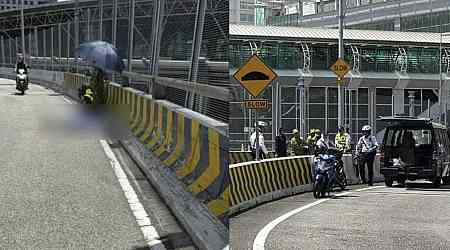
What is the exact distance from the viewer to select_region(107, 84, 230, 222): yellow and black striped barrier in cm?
281

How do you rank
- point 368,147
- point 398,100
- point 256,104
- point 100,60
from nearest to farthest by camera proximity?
1. point 256,104
2. point 398,100
3. point 368,147
4. point 100,60

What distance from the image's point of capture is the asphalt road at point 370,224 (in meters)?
2.77

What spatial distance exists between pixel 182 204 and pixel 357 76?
6.86 ft

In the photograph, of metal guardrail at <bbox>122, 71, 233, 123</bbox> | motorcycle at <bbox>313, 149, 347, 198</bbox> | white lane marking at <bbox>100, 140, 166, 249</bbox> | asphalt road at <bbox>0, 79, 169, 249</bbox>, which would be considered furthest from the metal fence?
motorcycle at <bbox>313, 149, 347, 198</bbox>

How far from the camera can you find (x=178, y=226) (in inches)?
197

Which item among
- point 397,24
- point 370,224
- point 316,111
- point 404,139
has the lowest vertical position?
point 370,224

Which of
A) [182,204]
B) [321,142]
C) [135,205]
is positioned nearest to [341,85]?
[321,142]

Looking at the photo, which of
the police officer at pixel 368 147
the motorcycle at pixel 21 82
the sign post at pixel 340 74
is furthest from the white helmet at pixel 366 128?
the motorcycle at pixel 21 82

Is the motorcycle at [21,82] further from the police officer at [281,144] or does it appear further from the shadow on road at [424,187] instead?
the police officer at [281,144]

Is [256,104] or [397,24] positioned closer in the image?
[256,104]

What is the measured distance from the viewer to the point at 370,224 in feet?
10.3

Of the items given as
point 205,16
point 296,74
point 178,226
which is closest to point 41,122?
point 178,226

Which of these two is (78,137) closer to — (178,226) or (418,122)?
(178,226)

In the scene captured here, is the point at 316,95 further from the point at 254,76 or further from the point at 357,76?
the point at 254,76
